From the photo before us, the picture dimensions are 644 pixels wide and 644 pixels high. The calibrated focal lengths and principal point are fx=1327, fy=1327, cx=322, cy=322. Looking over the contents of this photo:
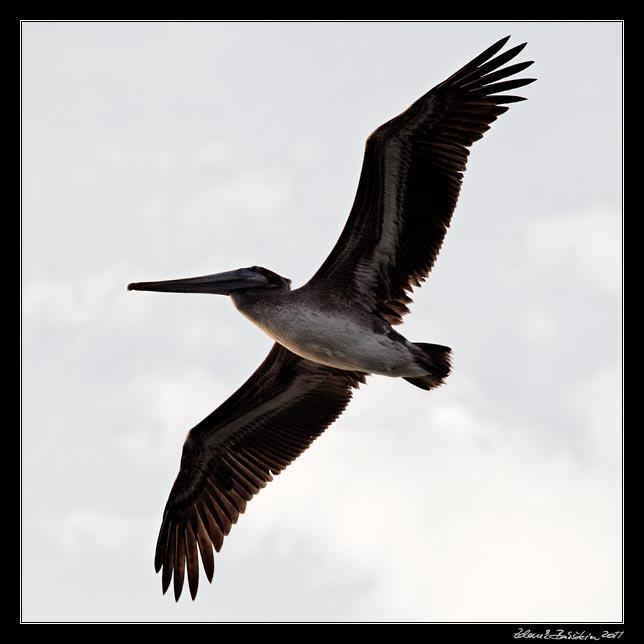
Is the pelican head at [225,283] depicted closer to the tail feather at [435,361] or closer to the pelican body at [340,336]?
the pelican body at [340,336]

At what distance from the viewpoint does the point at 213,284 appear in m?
15.0

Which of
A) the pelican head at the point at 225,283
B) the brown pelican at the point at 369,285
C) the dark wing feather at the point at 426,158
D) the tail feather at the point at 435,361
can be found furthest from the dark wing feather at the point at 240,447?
the dark wing feather at the point at 426,158

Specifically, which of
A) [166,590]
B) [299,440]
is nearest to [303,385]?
[299,440]

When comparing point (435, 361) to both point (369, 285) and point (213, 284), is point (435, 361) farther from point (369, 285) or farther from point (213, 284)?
point (213, 284)

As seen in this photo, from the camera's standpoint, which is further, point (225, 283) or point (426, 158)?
point (225, 283)

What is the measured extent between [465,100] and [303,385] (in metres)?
4.11

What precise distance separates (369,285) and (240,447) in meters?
2.98

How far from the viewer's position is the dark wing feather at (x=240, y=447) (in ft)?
52.2

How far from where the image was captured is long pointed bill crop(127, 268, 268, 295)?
14.8 meters

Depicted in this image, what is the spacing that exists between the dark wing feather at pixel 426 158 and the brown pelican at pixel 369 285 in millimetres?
11

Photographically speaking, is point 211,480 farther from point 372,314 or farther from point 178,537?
point 372,314

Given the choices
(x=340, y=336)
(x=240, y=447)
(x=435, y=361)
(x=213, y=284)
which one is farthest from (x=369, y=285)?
(x=240, y=447)
